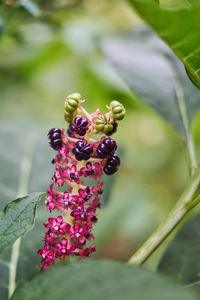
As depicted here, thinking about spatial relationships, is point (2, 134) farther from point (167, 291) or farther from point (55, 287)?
point (167, 291)

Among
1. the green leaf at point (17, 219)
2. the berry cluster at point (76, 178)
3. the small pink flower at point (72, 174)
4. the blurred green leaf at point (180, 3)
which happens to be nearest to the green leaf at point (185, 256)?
the berry cluster at point (76, 178)

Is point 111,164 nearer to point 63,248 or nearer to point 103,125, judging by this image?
point 103,125

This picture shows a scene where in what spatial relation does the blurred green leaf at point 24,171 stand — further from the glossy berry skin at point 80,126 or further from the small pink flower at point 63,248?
the glossy berry skin at point 80,126

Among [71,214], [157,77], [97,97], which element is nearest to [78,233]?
[71,214]

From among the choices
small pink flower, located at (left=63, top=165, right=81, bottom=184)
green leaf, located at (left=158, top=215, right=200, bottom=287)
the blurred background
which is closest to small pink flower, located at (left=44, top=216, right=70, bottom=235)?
small pink flower, located at (left=63, top=165, right=81, bottom=184)

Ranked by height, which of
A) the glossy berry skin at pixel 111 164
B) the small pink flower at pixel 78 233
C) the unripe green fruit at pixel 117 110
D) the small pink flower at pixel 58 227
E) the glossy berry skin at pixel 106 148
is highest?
the unripe green fruit at pixel 117 110

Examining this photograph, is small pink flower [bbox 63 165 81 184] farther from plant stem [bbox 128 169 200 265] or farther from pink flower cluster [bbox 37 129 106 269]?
plant stem [bbox 128 169 200 265]

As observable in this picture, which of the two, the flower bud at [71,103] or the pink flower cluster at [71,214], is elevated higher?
the flower bud at [71,103]
